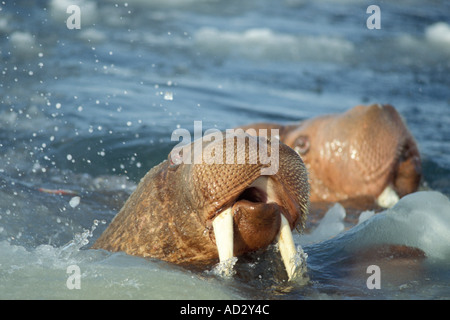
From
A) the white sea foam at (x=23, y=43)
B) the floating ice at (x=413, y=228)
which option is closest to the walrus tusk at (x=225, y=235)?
the floating ice at (x=413, y=228)

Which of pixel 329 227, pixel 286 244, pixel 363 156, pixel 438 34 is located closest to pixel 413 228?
pixel 329 227

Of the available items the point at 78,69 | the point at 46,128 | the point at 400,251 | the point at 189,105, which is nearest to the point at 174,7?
the point at 78,69

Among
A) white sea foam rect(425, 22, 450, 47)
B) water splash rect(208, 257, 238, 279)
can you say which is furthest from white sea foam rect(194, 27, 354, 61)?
water splash rect(208, 257, 238, 279)

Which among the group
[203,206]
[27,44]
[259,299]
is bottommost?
[259,299]

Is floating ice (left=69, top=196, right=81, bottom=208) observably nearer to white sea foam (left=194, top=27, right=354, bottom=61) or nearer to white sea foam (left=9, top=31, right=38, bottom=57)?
white sea foam (left=9, top=31, right=38, bottom=57)

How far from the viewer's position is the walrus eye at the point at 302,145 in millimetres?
7406

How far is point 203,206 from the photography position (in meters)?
4.02

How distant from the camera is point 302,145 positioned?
743 cm

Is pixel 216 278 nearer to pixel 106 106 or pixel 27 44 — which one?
pixel 106 106

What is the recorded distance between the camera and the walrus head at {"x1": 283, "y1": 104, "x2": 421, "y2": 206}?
279 inches
